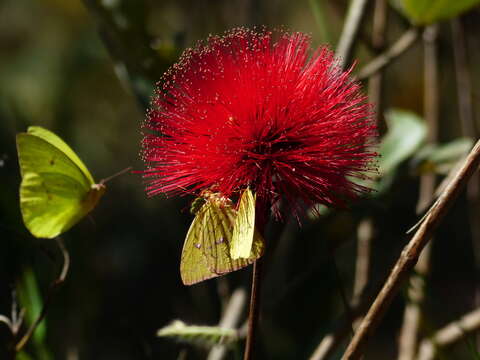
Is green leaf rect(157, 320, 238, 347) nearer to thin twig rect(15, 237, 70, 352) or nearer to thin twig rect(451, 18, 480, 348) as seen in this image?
thin twig rect(15, 237, 70, 352)

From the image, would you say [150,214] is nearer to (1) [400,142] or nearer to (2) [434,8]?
(1) [400,142]

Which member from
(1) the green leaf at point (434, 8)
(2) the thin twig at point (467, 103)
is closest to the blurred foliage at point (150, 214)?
(1) the green leaf at point (434, 8)

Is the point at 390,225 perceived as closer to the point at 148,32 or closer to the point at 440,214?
the point at 148,32

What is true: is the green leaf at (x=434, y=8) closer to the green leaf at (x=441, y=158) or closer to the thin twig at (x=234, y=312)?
the green leaf at (x=441, y=158)

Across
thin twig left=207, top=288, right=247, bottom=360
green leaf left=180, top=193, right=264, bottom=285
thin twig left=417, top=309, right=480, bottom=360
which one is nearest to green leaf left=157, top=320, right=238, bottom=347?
green leaf left=180, top=193, right=264, bottom=285

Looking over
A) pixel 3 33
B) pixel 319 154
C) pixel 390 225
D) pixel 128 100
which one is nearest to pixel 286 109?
pixel 319 154

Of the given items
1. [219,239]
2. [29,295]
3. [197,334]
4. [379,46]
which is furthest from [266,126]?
[379,46]
